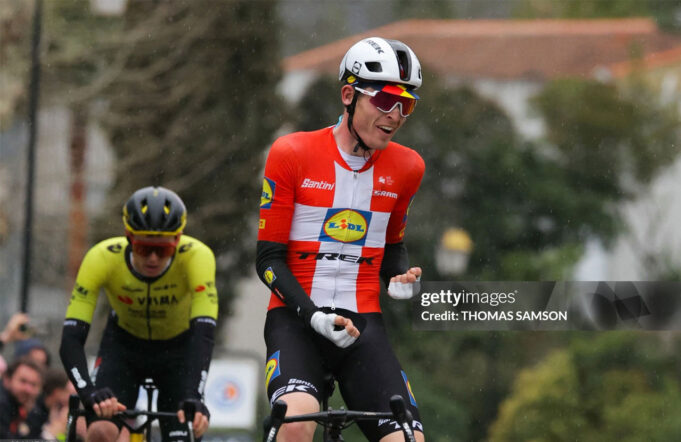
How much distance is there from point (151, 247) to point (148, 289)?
0.45 metres

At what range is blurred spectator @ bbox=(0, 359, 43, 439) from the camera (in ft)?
29.0

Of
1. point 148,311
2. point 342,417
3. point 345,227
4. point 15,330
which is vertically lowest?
point 15,330

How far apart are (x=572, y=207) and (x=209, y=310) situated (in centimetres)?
1115

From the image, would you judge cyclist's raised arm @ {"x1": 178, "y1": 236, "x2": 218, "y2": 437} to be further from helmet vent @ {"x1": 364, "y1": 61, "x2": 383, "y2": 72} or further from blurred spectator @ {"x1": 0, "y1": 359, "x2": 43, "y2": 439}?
blurred spectator @ {"x1": 0, "y1": 359, "x2": 43, "y2": 439}

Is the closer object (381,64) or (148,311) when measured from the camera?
(381,64)

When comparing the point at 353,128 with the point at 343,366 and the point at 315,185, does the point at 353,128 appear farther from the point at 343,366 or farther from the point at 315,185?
the point at 343,366

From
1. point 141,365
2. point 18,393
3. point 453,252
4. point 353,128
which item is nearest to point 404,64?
point 353,128

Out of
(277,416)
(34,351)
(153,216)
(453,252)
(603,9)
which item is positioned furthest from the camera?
(603,9)

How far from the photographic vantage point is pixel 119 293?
21.5 feet

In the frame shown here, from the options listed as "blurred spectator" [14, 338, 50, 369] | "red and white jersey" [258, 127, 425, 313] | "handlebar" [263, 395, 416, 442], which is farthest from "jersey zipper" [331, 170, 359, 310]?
"blurred spectator" [14, 338, 50, 369]

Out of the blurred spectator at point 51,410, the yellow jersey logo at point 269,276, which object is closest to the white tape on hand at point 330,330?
the yellow jersey logo at point 269,276

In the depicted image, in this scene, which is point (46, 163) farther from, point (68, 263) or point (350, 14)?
point (350, 14)

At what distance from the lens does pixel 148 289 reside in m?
6.52

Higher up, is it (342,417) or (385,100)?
(385,100)
